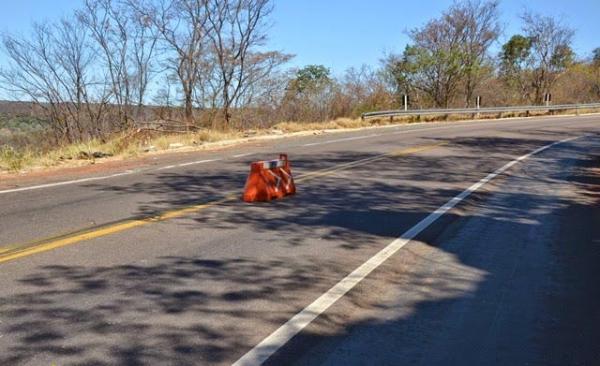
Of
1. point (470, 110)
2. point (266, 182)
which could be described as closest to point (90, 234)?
point (266, 182)

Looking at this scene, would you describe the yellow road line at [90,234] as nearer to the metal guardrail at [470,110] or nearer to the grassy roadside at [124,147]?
the grassy roadside at [124,147]

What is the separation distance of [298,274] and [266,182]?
3907 millimetres

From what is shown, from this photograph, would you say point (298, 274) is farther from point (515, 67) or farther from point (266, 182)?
point (515, 67)

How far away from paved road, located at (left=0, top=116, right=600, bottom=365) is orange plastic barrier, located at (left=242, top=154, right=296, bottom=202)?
317 mm

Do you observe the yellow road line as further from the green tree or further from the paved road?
the green tree

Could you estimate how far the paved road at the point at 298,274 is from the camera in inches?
149

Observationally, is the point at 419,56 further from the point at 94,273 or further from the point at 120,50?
the point at 94,273

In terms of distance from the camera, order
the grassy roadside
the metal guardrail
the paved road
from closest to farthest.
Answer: the paved road < the grassy roadside < the metal guardrail

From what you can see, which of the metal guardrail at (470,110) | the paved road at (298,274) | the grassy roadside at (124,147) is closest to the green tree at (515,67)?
the metal guardrail at (470,110)

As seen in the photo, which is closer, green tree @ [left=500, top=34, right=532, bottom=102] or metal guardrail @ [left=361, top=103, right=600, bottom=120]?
metal guardrail @ [left=361, top=103, right=600, bottom=120]

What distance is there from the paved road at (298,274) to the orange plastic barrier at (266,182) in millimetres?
317

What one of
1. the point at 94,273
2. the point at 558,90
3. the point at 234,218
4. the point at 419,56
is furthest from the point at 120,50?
the point at 558,90

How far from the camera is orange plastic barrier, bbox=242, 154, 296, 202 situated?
898 cm

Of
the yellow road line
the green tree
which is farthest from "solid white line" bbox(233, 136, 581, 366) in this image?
the green tree
